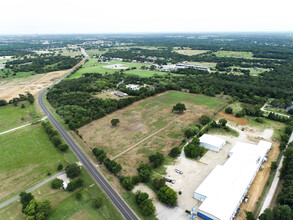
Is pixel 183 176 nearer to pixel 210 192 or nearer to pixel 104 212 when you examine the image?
pixel 210 192

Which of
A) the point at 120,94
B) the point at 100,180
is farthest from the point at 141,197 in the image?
the point at 120,94

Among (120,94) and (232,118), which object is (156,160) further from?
(120,94)

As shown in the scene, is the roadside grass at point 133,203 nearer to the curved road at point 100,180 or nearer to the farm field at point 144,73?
the curved road at point 100,180

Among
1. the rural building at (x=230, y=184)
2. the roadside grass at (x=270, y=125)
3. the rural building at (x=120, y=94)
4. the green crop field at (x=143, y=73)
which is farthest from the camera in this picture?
the green crop field at (x=143, y=73)

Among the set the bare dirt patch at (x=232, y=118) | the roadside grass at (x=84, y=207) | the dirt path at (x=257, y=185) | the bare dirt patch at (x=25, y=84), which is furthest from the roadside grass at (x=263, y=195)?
the bare dirt patch at (x=25, y=84)

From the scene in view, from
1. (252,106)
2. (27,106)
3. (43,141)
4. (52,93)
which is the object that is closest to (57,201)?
(43,141)

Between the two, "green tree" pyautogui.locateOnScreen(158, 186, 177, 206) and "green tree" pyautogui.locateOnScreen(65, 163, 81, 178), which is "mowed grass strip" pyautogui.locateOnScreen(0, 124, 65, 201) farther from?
"green tree" pyautogui.locateOnScreen(158, 186, 177, 206)

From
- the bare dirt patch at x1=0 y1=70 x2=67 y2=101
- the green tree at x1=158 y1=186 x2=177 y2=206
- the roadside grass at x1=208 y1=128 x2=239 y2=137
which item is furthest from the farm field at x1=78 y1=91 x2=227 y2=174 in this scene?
the bare dirt patch at x1=0 y1=70 x2=67 y2=101

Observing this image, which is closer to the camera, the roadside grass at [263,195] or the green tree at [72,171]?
the roadside grass at [263,195]
